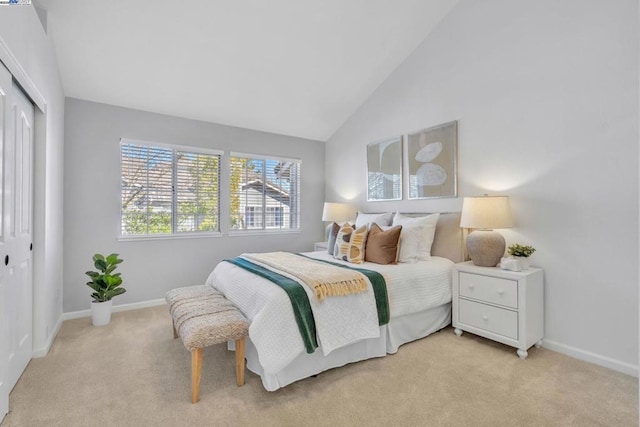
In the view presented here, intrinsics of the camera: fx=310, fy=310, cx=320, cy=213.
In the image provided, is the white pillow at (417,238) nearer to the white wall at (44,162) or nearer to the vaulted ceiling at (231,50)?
the vaulted ceiling at (231,50)

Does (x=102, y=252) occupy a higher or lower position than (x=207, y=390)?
higher

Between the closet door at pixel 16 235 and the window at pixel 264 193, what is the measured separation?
2225 millimetres

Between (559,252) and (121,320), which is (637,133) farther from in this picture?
(121,320)

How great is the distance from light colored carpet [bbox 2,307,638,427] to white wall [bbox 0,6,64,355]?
1.23 feet

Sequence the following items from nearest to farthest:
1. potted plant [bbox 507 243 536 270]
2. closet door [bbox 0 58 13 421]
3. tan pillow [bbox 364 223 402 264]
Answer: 1. closet door [bbox 0 58 13 421]
2. potted plant [bbox 507 243 536 270]
3. tan pillow [bbox 364 223 402 264]

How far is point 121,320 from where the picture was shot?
326 centimetres

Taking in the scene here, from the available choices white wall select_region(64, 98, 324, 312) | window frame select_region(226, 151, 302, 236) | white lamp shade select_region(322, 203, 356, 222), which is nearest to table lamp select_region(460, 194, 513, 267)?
white lamp shade select_region(322, 203, 356, 222)

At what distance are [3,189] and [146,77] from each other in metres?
2.00

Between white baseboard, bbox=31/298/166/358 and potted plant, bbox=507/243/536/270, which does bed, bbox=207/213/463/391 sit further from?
white baseboard, bbox=31/298/166/358

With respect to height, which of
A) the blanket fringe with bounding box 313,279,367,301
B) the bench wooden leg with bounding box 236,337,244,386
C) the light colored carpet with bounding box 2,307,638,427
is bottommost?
the light colored carpet with bounding box 2,307,638,427

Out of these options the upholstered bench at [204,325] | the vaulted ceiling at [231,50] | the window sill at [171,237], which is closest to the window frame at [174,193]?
the window sill at [171,237]

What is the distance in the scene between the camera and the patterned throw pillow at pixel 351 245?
9.83 ft

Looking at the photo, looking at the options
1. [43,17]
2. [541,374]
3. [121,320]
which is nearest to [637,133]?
[541,374]

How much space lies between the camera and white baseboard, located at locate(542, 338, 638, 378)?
2.17 metres
